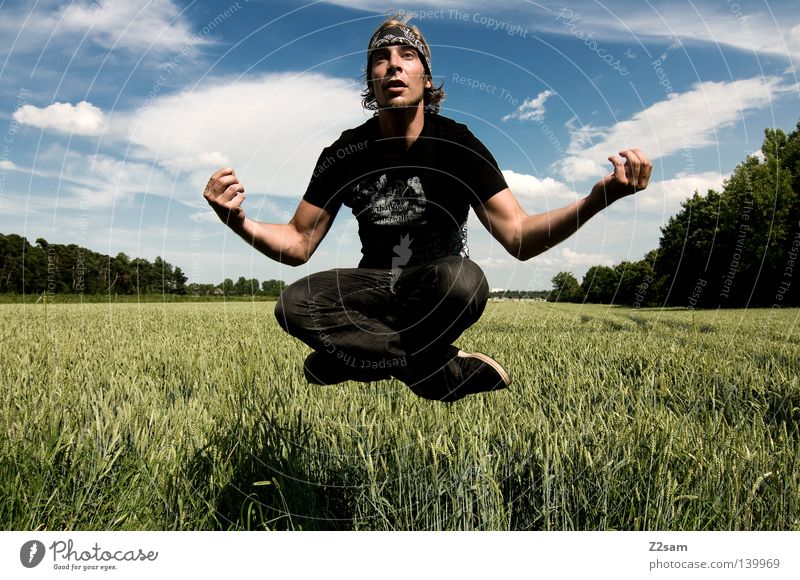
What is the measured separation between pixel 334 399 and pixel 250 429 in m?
0.96

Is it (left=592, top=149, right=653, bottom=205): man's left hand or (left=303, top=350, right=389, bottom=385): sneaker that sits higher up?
(left=592, top=149, right=653, bottom=205): man's left hand

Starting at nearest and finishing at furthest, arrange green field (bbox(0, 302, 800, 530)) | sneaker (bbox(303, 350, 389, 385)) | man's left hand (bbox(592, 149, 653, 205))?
man's left hand (bbox(592, 149, 653, 205))
sneaker (bbox(303, 350, 389, 385))
green field (bbox(0, 302, 800, 530))

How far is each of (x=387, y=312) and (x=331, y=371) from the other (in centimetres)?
40

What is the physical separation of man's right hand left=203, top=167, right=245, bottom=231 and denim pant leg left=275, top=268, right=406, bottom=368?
1.43ft

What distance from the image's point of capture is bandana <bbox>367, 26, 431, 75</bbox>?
2.89 m

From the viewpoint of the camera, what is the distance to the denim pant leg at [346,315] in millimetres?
2566

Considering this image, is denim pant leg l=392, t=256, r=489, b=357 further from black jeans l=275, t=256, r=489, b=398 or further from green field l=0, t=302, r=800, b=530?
green field l=0, t=302, r=800, b=530

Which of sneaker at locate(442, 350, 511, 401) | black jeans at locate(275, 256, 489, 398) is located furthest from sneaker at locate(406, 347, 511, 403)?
black jeans at locate(275, 256, 489, 398)

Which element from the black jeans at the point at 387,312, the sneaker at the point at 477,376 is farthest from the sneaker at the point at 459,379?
the black jeans at the point at 387,312

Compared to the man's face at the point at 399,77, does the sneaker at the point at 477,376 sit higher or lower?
lower

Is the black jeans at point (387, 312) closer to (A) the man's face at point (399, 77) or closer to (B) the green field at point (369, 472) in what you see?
(B) the green field at point (369, 472)

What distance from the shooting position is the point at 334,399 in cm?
441
